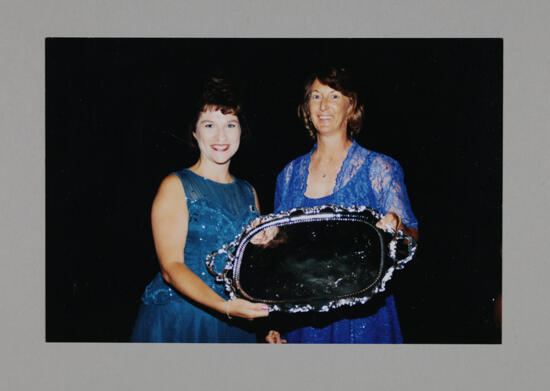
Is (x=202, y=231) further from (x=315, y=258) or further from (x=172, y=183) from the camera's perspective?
(x=315, y=258)

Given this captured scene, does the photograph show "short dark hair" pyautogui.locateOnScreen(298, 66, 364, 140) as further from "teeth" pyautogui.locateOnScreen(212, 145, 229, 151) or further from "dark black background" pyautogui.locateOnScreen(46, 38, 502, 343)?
"teeth" pyautogui.locateOnScreen(212, 145, 229, 151)

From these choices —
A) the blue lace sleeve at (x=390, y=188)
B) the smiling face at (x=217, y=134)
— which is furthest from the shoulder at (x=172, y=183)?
the blue lace sleeve at (x=390, y=188)

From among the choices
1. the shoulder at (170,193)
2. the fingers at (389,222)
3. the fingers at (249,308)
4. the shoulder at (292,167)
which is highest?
the shoulder at (292,167)

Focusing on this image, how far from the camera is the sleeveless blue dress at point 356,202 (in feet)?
6.34

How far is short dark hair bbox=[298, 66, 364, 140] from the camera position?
1949 millimetres

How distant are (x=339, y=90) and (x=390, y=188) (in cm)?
Result: 39

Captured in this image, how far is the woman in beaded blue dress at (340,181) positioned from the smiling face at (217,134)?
0.21m

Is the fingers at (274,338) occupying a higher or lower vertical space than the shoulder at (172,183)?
lower

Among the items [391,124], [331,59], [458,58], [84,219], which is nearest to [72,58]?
[84,219]

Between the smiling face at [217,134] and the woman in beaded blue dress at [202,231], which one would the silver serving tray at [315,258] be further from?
the smiling face at [217,134]

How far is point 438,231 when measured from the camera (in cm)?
197

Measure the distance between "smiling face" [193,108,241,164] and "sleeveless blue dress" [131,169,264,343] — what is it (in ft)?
0.33

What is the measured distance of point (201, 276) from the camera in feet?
6.26
